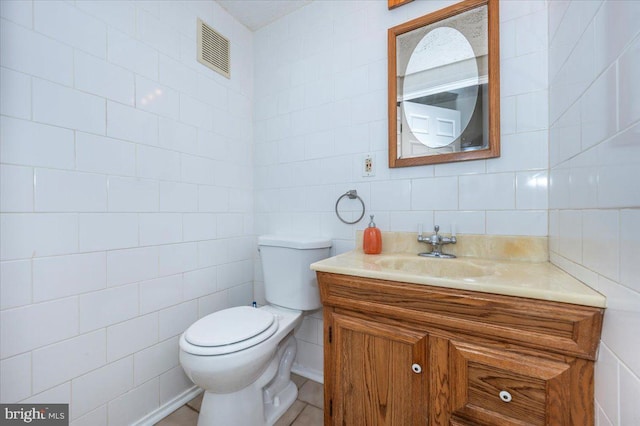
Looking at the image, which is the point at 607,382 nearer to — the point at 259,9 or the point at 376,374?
the point at 376,374

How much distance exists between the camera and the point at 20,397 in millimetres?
886

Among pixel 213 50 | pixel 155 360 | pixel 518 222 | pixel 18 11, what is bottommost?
pixel 155 360

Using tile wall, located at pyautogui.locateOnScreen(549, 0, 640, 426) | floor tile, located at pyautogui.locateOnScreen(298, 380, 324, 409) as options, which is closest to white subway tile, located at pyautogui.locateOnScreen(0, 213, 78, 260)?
floor tile, located at pyautogui.locateOnScreen(298, 380, 324, 409)

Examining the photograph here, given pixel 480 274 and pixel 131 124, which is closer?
pixel 480 274

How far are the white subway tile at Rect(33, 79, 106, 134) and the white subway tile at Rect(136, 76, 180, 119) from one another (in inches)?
6.9

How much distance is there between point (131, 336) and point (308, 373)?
3.21ft

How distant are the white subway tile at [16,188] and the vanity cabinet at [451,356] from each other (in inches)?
42.4

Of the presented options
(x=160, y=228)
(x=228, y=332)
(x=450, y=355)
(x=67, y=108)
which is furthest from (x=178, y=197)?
(x=450, y=355)

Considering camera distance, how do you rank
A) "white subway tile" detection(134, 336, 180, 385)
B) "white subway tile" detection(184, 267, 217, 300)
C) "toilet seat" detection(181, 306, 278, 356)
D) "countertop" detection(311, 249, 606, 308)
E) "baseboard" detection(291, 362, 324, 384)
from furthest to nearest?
"baseboard" detection(291, 362, 324, 384), "white subway tile" detection(184, 267, 217, 300), "white subway tile" detection(134, 336, 180, 385), "toilet seat" detection(181, 306, 278, 356), "countertop" detection(311, 249, 606, 308)

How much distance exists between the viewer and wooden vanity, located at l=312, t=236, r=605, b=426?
65cm

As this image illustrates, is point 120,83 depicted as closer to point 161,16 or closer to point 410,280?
point 161,16

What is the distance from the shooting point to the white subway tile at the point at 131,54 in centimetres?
114

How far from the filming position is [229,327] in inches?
43.6

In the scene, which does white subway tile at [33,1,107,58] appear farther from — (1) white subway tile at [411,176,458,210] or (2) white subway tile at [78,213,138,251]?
(1) white subway tile at [411,176,458,210]
